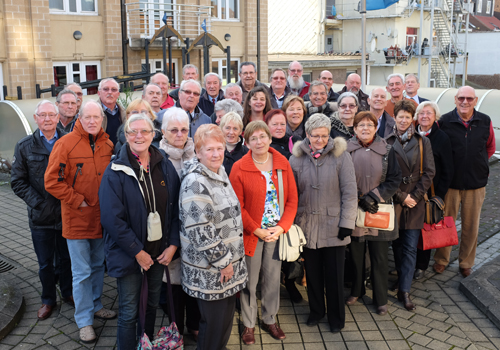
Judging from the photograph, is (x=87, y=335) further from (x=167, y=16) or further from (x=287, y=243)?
(x=167, y=16)

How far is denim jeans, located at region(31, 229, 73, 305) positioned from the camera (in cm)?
503

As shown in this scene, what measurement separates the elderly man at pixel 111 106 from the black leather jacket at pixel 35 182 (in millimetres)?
1132

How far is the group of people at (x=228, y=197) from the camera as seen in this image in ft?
13.1

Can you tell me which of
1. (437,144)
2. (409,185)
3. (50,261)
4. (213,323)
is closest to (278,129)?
(409,185)

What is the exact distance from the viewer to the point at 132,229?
400 centimetres

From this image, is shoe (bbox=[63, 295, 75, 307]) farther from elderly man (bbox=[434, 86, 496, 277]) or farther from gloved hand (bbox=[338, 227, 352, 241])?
elderly man (bbox=[434, 86, 496, 277])

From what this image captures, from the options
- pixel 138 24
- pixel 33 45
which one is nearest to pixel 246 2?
pixel 138 24

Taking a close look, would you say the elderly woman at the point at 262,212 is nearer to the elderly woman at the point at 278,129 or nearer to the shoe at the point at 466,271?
the elderly woman at the point at 278,129

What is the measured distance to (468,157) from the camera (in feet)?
19.9

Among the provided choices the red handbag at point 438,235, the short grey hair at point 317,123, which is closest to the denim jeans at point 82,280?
the short grey hair at point 317,123

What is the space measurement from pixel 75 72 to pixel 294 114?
534 inches

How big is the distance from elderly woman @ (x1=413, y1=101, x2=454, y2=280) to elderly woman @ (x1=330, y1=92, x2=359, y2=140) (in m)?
0.82

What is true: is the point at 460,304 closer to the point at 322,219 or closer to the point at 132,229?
the point at 322,219

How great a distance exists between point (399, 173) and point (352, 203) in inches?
28.7
